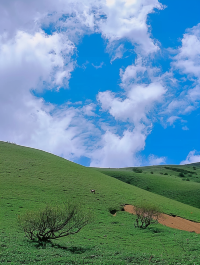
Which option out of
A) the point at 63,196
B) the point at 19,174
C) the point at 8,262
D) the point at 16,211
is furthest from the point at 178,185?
the point at 8,262

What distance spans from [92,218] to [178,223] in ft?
46.0

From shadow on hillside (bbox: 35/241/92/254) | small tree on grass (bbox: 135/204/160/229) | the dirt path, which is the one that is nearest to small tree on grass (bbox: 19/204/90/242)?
shadow on hillside (bbox: 35/241/92/254)

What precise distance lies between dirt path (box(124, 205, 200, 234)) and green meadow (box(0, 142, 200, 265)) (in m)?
1.53

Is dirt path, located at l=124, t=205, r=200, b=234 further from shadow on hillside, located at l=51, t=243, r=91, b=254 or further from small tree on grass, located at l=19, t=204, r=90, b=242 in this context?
shadow on hillside, located at l=51, t=243, r=91, b=254

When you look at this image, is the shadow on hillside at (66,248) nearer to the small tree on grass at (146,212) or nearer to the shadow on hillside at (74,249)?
the shadow on hillside at (74,249)

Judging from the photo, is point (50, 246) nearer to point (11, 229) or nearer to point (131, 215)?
point (11, 229)

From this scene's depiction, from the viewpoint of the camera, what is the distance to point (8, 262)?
47.6ft

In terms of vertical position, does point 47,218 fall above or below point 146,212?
below

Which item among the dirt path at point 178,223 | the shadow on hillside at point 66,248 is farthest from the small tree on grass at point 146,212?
the shadow on hillside at point 66,248

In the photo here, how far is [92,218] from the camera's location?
26.0m

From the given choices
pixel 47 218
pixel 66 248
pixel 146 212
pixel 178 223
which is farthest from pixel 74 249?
pixel 178 223

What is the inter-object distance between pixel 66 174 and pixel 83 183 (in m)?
5.39

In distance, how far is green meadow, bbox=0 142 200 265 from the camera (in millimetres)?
16391

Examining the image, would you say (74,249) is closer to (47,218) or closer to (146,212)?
(47,218)
